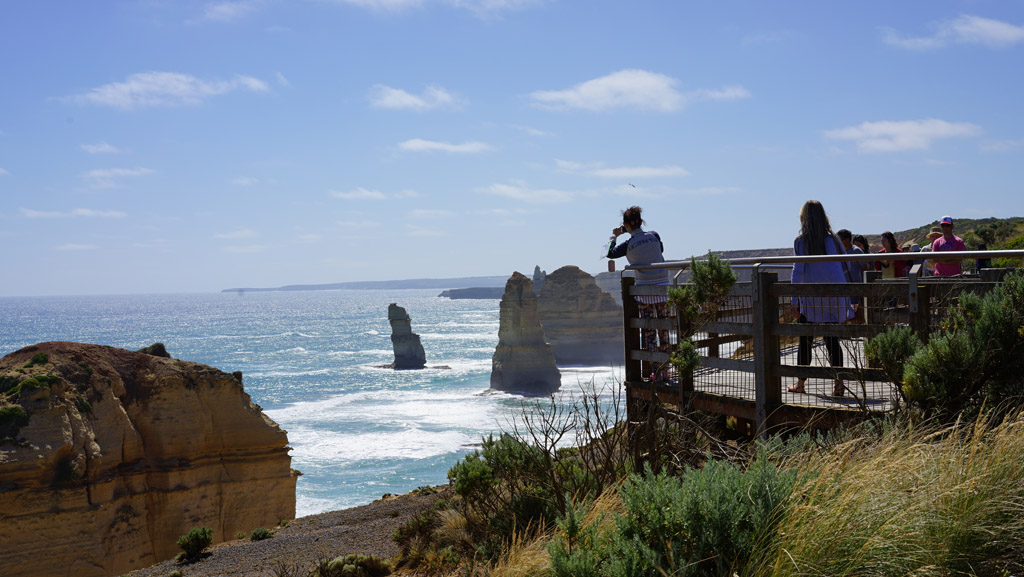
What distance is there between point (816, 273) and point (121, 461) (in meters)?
19.8

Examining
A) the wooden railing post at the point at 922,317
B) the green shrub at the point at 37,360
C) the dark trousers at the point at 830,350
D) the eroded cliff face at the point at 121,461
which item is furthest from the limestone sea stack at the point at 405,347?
the wooden railing post at the point at 922,317

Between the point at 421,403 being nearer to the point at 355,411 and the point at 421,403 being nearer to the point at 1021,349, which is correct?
the point at 355,411

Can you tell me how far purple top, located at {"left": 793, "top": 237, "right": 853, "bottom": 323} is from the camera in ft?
21.7

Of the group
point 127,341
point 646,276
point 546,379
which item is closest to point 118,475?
point 646,276

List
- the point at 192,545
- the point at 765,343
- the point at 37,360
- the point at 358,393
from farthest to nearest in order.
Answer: the point at 358,393 → the point at 37,360 → the point at 192,545 → the point at 765,343

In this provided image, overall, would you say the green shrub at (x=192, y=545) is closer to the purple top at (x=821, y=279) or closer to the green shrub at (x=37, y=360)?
the green shrub at (x=37, y=360)

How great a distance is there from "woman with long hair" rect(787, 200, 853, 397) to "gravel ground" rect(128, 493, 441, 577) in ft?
19.9

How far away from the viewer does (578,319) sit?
101 meters

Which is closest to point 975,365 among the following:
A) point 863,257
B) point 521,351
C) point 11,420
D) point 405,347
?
point 863,257

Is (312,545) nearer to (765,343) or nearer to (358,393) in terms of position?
(765,343)

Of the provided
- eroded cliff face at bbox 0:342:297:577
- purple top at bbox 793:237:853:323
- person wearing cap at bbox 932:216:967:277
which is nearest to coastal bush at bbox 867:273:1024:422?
purple top at bbox 793:237:853:323

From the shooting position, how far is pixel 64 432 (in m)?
18.4

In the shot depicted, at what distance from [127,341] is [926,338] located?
147132 millimetres

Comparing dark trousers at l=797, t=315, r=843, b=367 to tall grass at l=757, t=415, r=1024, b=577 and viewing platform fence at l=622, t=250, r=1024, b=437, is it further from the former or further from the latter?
tall grass at l=757, t=415, r=1024, b=577
